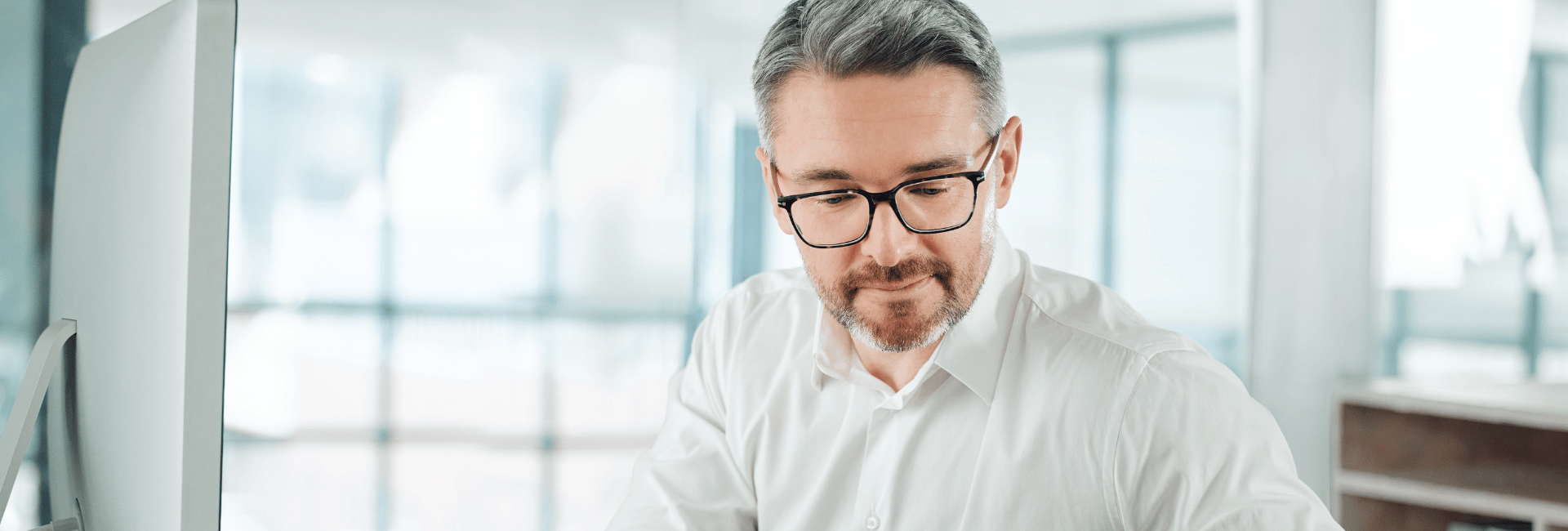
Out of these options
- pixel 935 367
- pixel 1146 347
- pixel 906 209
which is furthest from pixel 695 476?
pixel 1146 347

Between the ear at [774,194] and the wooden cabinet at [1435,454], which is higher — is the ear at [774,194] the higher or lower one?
the higher one

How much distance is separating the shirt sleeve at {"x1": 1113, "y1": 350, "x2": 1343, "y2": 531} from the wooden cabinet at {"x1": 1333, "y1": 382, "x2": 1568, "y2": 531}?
5.25 ft

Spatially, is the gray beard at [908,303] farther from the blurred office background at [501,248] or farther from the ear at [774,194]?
the blurred office background at [501,248]

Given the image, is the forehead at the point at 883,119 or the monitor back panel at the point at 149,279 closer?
the monitor back panel at the point at 149,279

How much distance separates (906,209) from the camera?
0.99 m

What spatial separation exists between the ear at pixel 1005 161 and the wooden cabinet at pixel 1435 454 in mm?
1661

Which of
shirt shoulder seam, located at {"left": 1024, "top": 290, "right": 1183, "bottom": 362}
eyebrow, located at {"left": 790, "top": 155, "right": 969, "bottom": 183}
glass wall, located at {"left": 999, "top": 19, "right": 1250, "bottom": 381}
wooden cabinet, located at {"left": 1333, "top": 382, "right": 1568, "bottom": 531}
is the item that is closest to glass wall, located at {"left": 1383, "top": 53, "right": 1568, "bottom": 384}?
wooden cabinet, located at {"left": 1333, "top": 382, "right": 1568, "bottom": 531}

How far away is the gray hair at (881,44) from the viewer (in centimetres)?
100

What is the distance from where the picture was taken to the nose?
98cm

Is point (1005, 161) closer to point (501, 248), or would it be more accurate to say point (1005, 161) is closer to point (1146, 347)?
point (1146, 347)

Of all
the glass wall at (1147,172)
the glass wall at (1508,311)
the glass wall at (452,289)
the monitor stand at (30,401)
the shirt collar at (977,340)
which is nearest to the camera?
the monitor stand at (30,401)

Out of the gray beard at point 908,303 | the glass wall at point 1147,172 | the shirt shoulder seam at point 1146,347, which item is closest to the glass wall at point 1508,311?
the glass wall at point 1147,172

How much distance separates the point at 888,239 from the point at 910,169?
0.08 metres

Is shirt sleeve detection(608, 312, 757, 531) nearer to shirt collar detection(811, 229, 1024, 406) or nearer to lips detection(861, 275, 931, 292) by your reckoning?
shirt collar detection(811, 229, 1024, 406)
